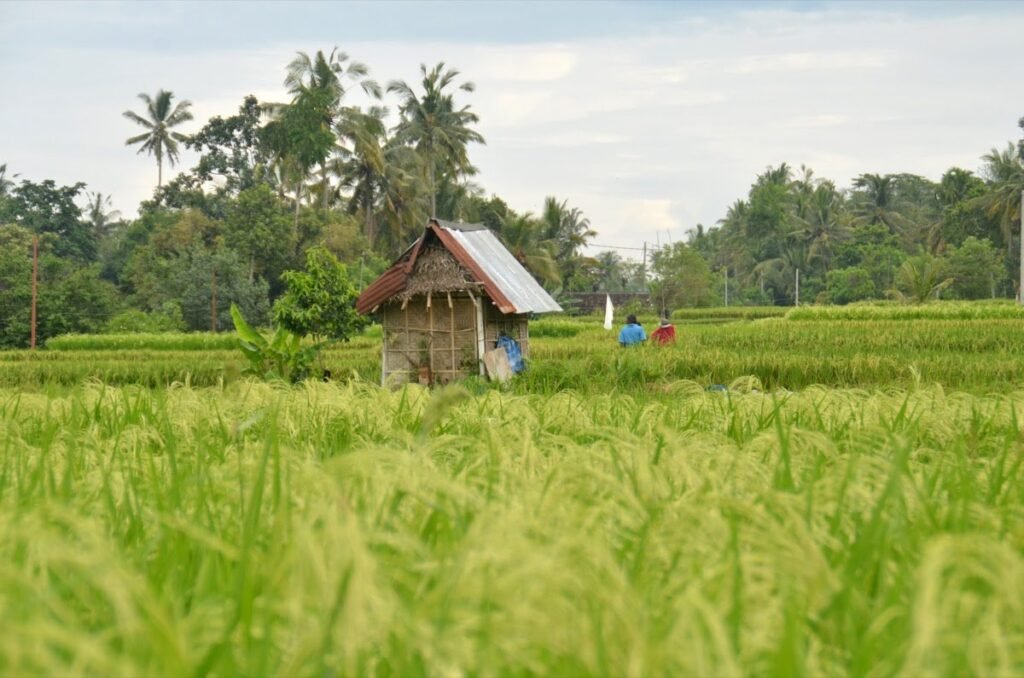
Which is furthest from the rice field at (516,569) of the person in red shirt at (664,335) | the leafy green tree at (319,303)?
the person in red shirt at (664,335)

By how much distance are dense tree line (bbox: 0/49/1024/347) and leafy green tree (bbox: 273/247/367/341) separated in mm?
16319

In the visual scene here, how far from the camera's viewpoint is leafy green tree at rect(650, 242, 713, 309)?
50.2 meters

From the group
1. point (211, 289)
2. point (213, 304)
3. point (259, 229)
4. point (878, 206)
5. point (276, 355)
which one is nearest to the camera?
point (276, 355)

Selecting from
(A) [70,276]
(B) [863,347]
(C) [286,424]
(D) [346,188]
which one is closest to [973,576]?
(C) [286,424]

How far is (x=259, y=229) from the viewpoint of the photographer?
35.7 metres

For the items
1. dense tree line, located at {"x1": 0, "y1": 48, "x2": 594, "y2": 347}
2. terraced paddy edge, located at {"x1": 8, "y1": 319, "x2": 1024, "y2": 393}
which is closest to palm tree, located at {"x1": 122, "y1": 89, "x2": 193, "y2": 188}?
dense tree line, located at {"x1": 0, "y1": 48, "x2": 594, "y2": 347}

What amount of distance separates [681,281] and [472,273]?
3802 centimetres

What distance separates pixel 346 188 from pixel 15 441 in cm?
4043

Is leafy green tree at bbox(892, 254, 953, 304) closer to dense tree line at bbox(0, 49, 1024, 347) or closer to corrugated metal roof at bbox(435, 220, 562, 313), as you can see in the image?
dense tree line at bbox(0, 49, 1024, 347)

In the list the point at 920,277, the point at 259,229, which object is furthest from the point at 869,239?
the point at 259,229

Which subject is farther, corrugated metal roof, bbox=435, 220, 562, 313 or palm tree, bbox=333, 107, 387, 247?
palm tree, bbox=333, 107, 387, 247

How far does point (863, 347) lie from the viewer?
49.9 ft

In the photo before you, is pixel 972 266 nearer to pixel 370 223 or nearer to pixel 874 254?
pixel 874 254

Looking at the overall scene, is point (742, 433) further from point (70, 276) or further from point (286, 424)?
point (70, 276)
